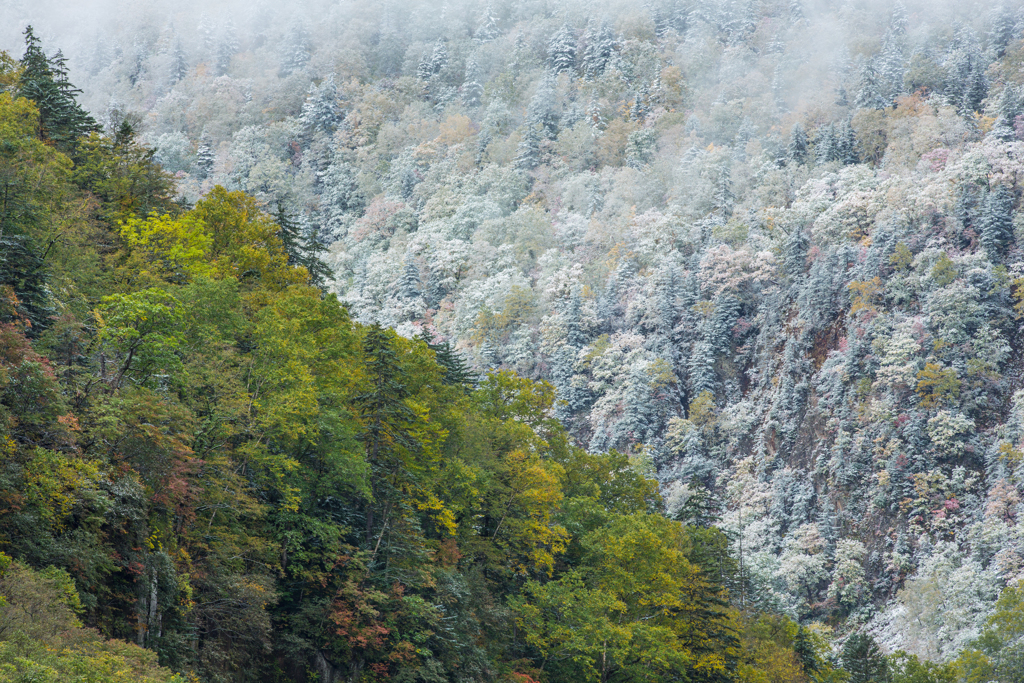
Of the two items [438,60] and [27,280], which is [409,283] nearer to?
[438,60]

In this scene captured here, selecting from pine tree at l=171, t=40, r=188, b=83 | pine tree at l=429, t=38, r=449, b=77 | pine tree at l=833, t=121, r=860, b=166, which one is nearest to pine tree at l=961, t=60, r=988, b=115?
pine tree at l=833, t=121, r=860, b=166

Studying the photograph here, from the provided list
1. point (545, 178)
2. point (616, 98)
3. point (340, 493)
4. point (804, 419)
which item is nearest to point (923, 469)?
point (804, 419)

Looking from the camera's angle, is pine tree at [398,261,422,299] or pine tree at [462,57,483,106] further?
pine tree at [462,57,483,106]

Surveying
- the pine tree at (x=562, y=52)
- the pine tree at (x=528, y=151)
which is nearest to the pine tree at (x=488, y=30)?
the pine tree at (x=562, y=52)

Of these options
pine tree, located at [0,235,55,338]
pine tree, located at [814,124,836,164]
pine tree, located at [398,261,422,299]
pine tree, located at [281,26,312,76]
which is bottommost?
pine tree, located at [0,235,55,338]

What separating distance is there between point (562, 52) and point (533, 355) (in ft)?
250

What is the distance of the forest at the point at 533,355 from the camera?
2691 centimetres

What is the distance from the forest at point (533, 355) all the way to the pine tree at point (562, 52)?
0.77 meters

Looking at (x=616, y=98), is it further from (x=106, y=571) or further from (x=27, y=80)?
(x=106, y=571)

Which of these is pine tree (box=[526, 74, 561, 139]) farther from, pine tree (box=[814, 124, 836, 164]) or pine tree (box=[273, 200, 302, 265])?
pine tree (box=[273, 200, 302, 265])

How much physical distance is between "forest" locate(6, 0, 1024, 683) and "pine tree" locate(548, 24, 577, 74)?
77 centimetres

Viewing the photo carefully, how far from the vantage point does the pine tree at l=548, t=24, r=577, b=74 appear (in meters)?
164

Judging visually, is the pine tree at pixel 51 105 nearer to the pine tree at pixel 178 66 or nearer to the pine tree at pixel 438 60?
the pine tree at pixel 438 60

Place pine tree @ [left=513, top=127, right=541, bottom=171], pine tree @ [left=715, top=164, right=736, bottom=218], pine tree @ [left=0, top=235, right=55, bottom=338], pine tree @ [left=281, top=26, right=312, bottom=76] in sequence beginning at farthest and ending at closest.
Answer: pine tree @ [left=281, top=26, right=312, bottom=76] → pine tree @ [left=513, top=127, right=541, bottom=171] → pine tree @ [left=715, top=164, right=736, bottom=218] → pine tree @ [left=0, top=235, right=55, bottom=338]
